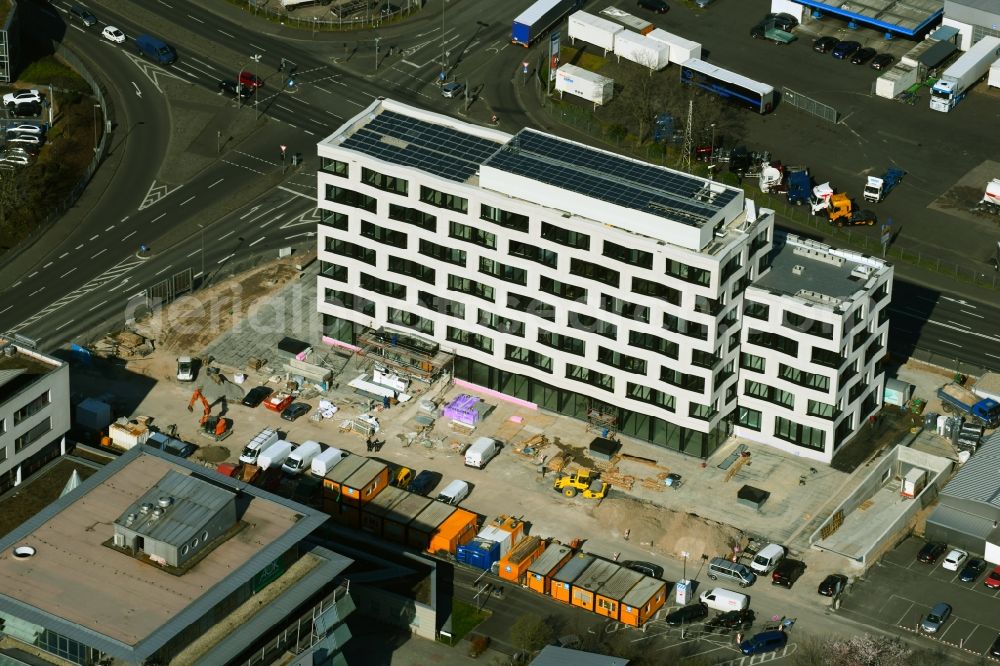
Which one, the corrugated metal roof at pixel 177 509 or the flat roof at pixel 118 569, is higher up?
the corrugated metal roof at pixel 177 509

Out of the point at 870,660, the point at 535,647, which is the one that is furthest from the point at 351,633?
the point at 870,660

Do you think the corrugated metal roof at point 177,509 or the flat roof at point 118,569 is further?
the corrugated metal roof at point 177,509

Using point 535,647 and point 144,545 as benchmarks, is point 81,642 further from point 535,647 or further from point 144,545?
point 535,647

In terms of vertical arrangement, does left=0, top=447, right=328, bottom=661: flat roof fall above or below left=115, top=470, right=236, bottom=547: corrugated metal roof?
below

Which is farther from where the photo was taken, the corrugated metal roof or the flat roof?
the corrugated metal roof

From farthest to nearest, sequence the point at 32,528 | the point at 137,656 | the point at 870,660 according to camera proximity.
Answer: the point at 870,660, the point at 32,528, the point at 137,656
